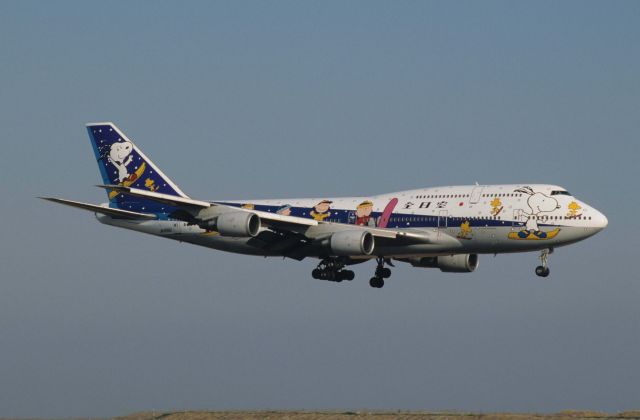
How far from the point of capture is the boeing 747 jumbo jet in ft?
232

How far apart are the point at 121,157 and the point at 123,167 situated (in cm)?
79

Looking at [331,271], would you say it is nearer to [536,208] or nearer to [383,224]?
[383,224]

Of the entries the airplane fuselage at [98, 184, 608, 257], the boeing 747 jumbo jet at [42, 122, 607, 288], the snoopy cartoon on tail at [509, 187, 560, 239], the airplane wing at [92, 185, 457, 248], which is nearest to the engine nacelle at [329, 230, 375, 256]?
the boeing 747 jumbo jet at [42, 122, 607, 288]

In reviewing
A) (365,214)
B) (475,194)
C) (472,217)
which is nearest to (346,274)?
(365,214)

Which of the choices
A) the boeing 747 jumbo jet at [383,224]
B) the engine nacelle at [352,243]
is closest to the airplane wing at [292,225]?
the boeing 747 jumbo jet at [383,224]

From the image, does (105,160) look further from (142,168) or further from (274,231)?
(274,231)

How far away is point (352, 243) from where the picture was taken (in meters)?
71.9

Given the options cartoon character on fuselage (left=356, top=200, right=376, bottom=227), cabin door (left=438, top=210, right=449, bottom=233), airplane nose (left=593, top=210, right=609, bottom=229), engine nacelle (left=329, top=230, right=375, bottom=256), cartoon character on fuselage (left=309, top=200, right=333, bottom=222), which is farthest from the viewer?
cartoon character on fuselage (left=309, top=200, right=333, bottom=222)

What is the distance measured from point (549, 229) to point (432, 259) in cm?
1202

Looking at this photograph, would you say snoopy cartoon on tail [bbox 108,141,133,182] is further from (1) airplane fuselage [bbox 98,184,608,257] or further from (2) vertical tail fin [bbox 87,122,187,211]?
(1) airplane fuselage [bbox 98,184,608,257]

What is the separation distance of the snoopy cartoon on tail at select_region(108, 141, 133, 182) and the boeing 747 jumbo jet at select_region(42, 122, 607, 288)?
3.80 meters

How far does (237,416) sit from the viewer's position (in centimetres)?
6625

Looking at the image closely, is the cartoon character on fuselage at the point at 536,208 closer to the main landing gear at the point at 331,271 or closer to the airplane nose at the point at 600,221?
the airplane nose at the point at 600,221

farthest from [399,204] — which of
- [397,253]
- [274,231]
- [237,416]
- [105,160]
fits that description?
[105,160]
